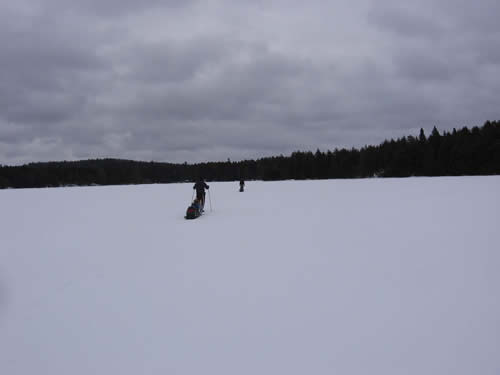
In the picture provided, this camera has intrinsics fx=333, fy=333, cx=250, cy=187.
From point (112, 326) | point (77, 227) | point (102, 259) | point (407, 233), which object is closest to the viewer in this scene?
point (112, 326)

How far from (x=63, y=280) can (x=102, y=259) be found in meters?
1.26

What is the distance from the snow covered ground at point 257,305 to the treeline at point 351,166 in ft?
108

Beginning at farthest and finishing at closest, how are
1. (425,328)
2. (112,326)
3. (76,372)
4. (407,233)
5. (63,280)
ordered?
(407,233) < (63,280) < (112,326) < (425,328) < (76,372)

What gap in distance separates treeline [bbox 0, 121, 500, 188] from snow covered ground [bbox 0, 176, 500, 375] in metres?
33.0

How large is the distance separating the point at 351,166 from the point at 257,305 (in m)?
93.3

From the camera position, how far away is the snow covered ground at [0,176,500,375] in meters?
3.28

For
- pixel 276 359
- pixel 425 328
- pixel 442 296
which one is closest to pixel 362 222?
pixel 442 296

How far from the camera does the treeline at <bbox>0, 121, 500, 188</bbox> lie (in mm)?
63750

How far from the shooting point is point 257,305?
4422 mm

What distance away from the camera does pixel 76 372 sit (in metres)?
3.17

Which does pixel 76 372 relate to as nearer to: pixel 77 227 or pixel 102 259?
pixel 102 259

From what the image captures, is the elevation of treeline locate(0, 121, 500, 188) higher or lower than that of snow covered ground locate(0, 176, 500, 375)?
higher

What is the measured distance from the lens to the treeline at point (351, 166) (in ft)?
209

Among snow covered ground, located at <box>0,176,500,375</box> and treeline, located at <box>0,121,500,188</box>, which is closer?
snow covered ground, located at <box>0,176,500,375</box>
